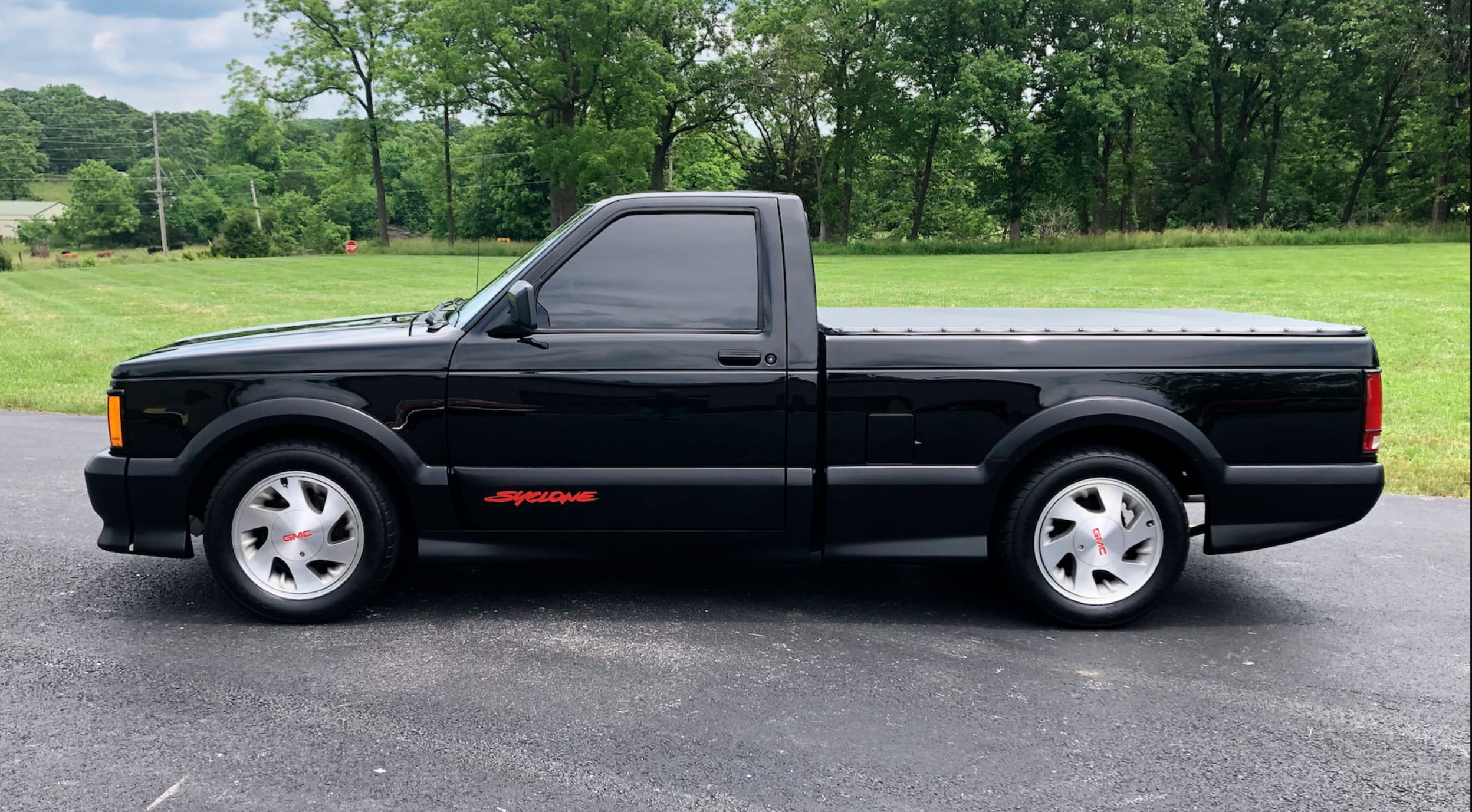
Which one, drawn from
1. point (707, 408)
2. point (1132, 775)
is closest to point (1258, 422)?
point (1132, 775)

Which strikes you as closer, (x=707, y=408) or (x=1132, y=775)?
(x=1132, y=775)

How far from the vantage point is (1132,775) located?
3080 mm

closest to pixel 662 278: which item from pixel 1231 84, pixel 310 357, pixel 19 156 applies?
pixel 310 357

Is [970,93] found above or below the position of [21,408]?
above

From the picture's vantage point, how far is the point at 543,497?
4.25 meters

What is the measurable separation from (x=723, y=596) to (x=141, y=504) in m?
2.42

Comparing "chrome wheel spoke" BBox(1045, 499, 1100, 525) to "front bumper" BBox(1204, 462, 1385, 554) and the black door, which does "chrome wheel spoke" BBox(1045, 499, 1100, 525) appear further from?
the black door

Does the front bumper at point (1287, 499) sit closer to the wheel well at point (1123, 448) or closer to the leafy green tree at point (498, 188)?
the wheel well at point (1123, 448)

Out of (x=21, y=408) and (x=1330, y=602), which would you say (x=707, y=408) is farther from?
(x=21, y=408)

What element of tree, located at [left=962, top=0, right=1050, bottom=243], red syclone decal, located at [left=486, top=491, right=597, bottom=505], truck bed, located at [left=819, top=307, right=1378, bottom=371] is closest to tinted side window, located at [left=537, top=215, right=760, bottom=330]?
truck bed, located at [left=819, top=307, right=1378, bottom=371]

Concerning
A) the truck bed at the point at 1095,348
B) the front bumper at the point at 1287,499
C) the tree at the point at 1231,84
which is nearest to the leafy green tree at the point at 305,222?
the tree at the point at 1231,84

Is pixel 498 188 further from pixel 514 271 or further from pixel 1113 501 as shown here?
pixel 1113 501

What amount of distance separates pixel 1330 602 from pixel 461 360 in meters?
3.87

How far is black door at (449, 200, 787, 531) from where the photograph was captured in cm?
419
